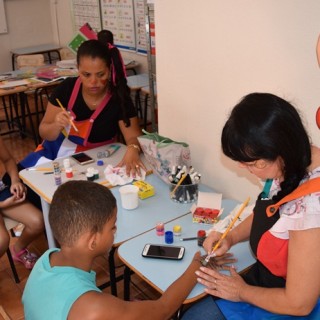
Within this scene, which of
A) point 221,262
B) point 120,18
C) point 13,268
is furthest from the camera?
point 120,18

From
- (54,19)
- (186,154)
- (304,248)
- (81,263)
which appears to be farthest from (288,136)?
(54,19)

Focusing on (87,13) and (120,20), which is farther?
(87,13)

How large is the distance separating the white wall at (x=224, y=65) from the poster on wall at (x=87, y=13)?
12.8 feet

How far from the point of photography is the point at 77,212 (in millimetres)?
1230

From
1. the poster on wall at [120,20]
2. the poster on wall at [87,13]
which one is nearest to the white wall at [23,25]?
the poster on wall at [87,13]

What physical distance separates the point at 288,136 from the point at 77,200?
2.07ft

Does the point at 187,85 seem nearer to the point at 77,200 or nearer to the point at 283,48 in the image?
the point at 283,48

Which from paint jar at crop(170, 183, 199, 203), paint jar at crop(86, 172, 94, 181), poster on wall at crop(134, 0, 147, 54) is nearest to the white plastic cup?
paint jar at crop(170, 183, 199, 203)

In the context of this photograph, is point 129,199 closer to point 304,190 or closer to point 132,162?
point 132,162

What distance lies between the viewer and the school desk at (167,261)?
1.50 m

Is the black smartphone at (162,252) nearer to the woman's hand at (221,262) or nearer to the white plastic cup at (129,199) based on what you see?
the woman's hand at (221,262)

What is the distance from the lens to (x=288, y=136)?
1176 millimetres

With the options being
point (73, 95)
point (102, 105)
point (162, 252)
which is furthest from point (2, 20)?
point (162, 252)

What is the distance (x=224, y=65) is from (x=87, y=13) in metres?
4.62
